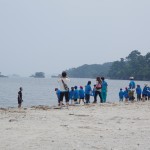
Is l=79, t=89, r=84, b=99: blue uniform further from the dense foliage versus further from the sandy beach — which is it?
the dense foliage

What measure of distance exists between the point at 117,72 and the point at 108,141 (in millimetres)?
174197

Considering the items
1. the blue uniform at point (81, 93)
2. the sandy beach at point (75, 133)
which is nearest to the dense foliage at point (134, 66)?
the blue uniform at point (81, 93)

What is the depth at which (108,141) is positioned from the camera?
9.49 metres

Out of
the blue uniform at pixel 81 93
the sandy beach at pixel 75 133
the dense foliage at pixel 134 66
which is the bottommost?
the sandy beach at pixel 75 133

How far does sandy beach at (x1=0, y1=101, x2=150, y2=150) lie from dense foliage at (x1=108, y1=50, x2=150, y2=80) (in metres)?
143

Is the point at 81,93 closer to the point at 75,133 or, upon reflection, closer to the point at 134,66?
the point at 75,133

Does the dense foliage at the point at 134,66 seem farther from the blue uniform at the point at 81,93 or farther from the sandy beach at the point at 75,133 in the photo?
the sandy beach at the point at 75,133

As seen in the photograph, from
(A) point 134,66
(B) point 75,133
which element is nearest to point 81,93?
(B) point 75,133

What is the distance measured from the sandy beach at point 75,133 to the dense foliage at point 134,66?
143232 millimetres

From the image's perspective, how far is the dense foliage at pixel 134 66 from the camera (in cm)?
15800

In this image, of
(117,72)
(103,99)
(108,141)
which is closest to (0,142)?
(108,141)

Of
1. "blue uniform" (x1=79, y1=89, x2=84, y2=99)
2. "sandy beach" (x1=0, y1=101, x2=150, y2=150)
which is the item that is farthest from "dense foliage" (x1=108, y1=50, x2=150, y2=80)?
"sandy beach" (x1=0, y1=101, x2=150, y2=150)

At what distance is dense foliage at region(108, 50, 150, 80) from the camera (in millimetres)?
158000

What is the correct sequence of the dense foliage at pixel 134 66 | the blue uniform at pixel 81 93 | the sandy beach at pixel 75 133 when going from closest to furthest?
the sandy beach at pixel 75 133
the blue uniform at pixel 81 93
the dense foliage at pixel 134 66
